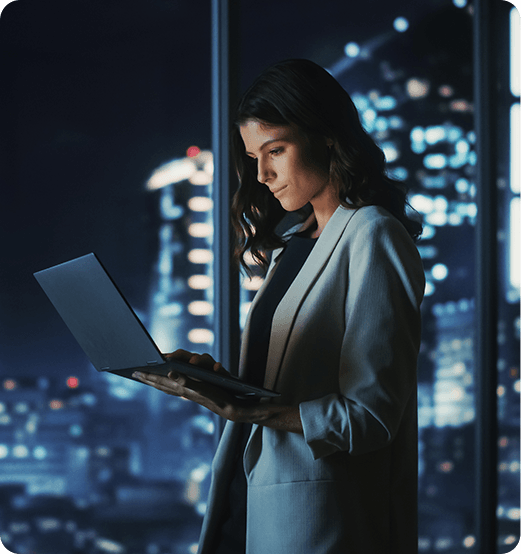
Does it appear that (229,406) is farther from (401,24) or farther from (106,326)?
(401,24)

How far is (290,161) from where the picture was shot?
106 cm

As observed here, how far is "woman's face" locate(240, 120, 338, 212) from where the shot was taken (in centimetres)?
105

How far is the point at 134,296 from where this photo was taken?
77.2 inches

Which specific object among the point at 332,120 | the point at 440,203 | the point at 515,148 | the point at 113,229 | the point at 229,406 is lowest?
the point at 229,406

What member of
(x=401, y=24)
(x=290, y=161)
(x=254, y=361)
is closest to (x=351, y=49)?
(x=401, y=24)

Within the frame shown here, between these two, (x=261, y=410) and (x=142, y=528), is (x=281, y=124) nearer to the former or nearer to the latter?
(x=261, y=410)

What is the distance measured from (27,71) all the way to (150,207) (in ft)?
2.20

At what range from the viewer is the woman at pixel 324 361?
2.91ft

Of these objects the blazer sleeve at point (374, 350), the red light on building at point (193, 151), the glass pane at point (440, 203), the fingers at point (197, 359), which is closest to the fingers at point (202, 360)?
the fingers at point (197, 359)

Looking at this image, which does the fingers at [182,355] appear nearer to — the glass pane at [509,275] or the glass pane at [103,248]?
the glass pane at [103,248]

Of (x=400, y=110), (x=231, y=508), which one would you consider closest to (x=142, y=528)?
(x=231, y=508)

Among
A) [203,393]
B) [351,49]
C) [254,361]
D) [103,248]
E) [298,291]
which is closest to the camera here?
[203,393]

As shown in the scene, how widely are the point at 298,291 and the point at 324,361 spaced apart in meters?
0.15

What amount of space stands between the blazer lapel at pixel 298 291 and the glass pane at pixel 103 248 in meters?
0.95
